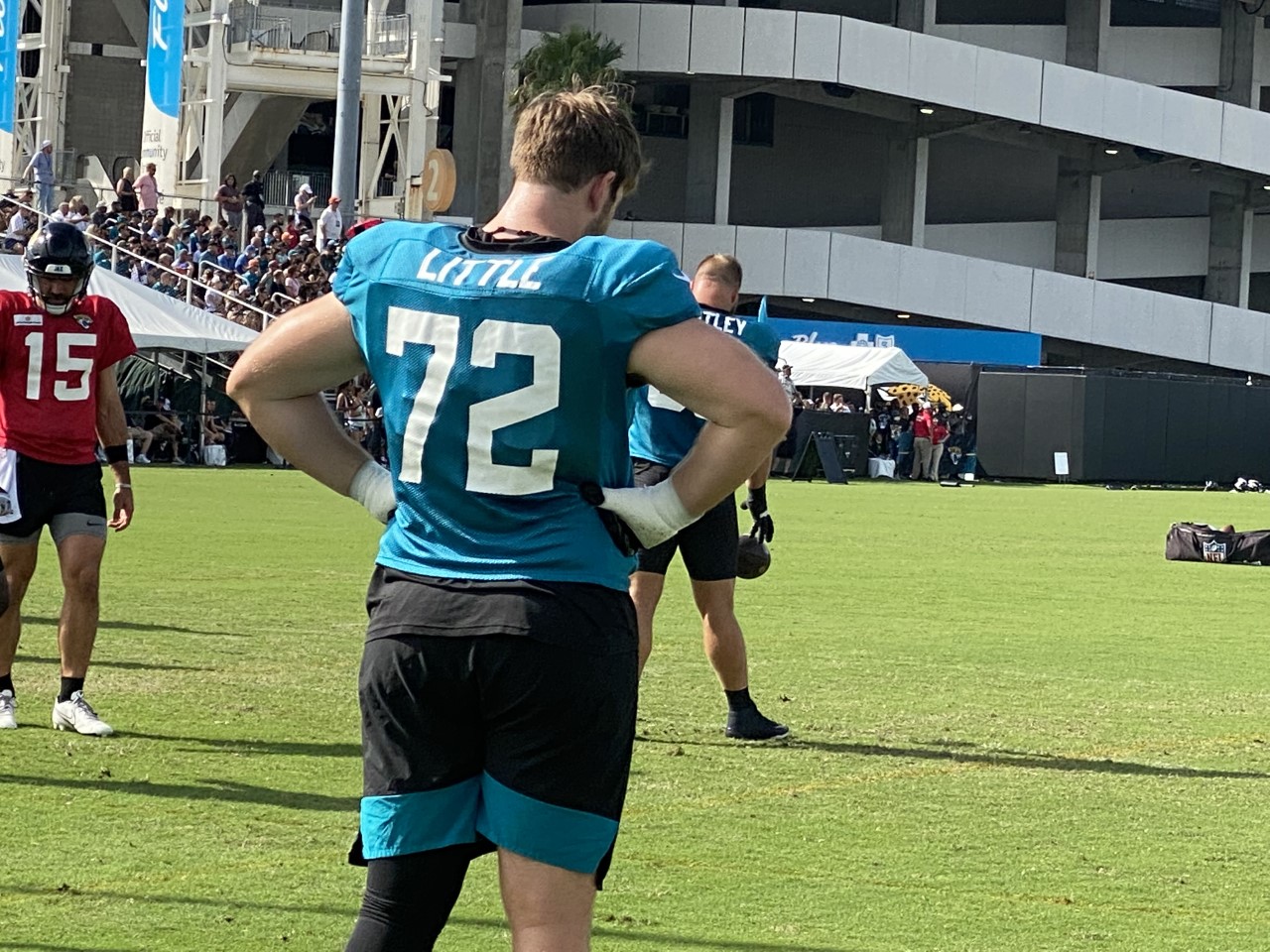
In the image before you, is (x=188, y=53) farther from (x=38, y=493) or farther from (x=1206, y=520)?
(x=38, y=493)

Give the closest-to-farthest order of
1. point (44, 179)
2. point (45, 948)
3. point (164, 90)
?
point (45, 948) < point (44, 179) < point (164, 90)

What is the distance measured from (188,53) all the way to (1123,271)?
32036 millimetres

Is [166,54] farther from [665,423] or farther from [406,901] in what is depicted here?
[406,901]

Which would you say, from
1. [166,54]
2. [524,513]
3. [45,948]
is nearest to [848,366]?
[166,54]

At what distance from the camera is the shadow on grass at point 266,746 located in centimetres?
834

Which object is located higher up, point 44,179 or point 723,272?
point 44,179

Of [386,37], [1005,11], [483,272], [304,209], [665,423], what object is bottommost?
[665,423]

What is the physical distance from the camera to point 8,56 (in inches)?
1811

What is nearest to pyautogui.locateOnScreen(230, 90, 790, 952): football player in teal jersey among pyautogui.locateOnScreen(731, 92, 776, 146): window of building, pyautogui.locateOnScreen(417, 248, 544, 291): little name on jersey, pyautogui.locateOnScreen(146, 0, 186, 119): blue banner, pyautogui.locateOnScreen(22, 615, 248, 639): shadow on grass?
pyautogui.locateOnScreen(417, 248, 544, 291): little name on jersey

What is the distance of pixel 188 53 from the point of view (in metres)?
47.7

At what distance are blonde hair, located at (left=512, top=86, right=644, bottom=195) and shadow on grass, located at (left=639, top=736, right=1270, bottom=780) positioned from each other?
5347mm

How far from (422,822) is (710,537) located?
5218 millimetres

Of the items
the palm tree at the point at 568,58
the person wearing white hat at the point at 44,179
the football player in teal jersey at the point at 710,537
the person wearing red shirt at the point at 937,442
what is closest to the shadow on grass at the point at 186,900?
the football player in teal jersey at the point at 710,537

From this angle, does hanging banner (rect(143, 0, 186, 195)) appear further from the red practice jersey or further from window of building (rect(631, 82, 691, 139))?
the red practice jersey
